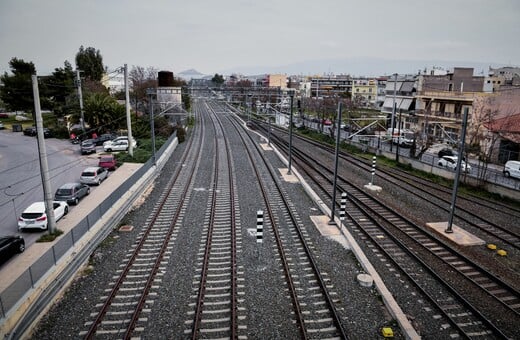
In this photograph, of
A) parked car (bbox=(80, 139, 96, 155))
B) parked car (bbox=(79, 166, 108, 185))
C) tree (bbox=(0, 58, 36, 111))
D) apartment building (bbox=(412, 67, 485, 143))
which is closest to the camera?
parked car (bbox=(79, 166, 108, 185))

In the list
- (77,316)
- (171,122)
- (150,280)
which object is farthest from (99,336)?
(171,122)

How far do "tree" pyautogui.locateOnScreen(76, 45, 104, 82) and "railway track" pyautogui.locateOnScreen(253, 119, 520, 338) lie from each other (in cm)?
6924

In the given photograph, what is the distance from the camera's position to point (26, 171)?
28422mm

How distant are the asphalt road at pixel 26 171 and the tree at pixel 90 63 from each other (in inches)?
1163

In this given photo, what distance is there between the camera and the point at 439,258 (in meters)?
13.0

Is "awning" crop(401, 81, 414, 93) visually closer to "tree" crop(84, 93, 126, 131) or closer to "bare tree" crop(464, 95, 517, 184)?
"bare tree" crop(464, 95, 517, 184)

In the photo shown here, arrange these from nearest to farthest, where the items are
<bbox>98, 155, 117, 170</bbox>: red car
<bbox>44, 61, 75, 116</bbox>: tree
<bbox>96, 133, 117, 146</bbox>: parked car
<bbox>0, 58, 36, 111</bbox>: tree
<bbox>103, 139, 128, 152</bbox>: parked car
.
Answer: <bbox>98, 155, 117, 170</bbox>: red car, <bbox>103, 139, 128, 152</bbox>: parked car, <bbox>96, 133, 117, 146</bbox>: parked car, <bbox>0, 58, 36, 111</bbox>: tree, <bbox>44, 61, 75, 116</bbox>: tree

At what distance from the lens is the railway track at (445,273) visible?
31.2 feet

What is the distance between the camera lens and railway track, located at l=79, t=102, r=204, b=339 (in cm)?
909

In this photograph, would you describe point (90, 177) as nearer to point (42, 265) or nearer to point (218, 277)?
point (42, 265)

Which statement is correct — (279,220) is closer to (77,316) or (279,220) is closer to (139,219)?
(139,219)

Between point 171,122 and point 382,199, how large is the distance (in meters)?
33.7

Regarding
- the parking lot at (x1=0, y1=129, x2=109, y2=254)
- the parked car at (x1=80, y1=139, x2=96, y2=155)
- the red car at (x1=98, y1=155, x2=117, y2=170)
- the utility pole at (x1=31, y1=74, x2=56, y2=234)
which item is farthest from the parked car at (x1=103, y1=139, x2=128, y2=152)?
the utility pole at (x1=31, y1=74, x2=56, y2=234)

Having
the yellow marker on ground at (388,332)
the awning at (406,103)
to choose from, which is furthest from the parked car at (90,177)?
the awning at (406,103)
